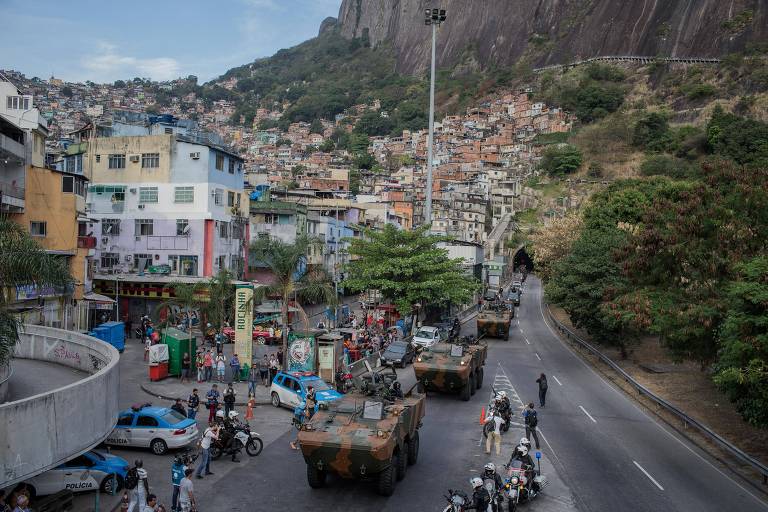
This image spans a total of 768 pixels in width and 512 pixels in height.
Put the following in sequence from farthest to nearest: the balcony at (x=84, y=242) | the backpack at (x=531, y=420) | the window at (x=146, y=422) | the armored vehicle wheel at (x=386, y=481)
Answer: the balcony at (x=84, y=242) → the backpack at (x=531, y=420) → the window at (x=146, y=422) → the armored vehicle wheel at (x=386, y=481)

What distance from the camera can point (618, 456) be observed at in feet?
59.7

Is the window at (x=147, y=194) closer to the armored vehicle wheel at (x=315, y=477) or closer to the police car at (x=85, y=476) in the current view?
the police car at (x=85, y=476)

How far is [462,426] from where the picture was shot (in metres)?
20.6

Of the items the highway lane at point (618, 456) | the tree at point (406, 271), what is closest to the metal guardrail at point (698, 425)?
the highway lane at point (618, 456)

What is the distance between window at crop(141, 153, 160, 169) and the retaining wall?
2683cm

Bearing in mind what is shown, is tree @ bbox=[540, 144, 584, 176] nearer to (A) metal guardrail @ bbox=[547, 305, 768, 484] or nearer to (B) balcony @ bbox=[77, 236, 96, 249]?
(A) metal guardrail @ bbox=[547, 305, 768, 484]

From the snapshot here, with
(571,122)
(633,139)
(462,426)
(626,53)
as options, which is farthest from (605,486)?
(626,53)

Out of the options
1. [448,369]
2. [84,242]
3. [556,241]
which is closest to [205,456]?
[448,369]

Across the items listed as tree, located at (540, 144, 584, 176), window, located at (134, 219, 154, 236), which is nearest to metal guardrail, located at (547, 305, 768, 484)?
window, located at (134, 219, 154, 236)

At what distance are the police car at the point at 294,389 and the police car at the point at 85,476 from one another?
791 cm

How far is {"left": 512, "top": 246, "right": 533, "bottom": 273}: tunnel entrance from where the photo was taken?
103356mm

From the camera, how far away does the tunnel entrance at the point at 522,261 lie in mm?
103356

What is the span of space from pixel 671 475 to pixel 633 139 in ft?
354

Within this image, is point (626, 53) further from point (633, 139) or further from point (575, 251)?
point (575, 251)
